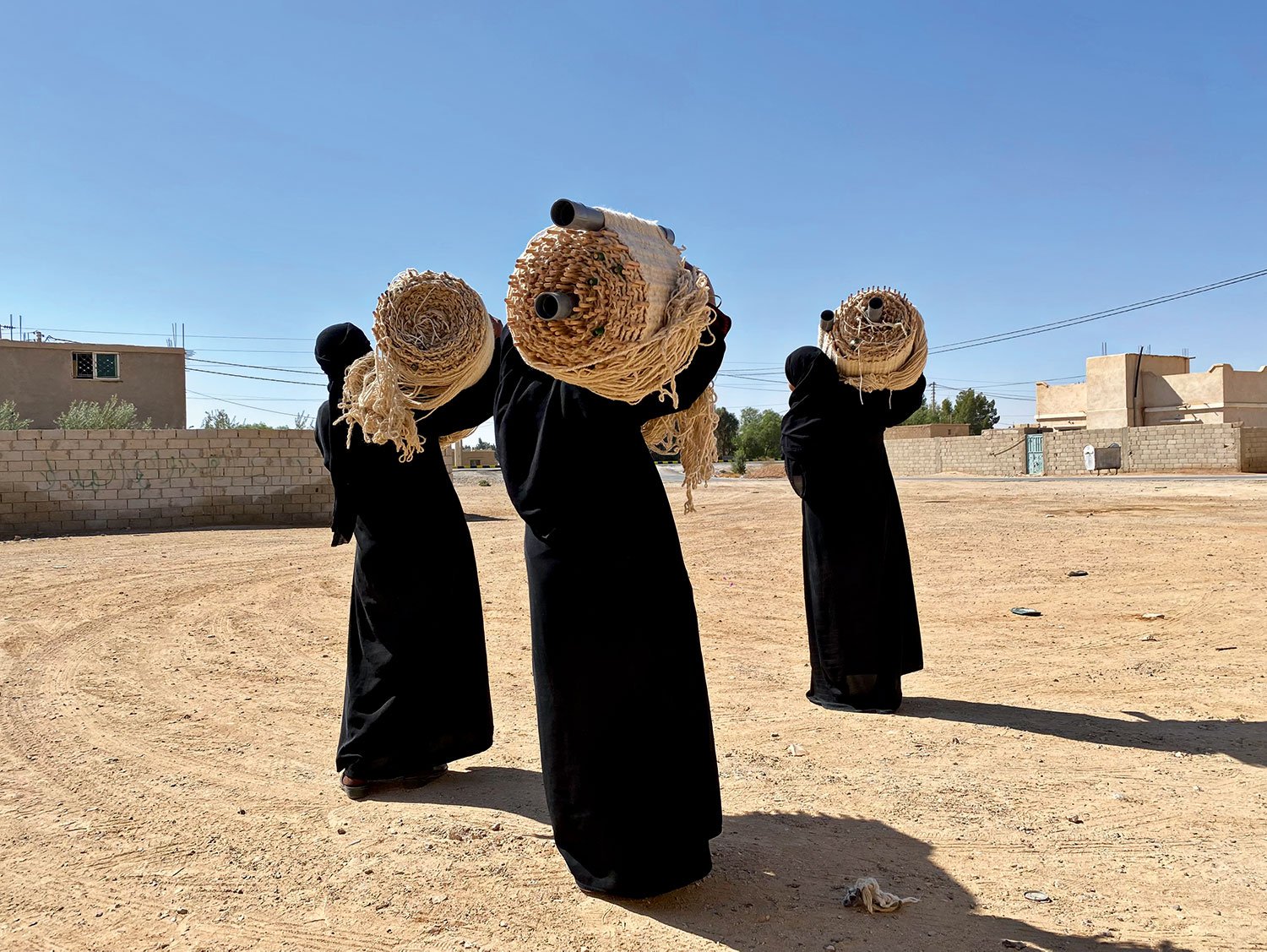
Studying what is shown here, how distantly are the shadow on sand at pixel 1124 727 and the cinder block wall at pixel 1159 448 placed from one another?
27774mm

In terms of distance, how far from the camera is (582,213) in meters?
2.37

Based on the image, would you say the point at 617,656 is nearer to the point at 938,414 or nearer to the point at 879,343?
the point at 879,343

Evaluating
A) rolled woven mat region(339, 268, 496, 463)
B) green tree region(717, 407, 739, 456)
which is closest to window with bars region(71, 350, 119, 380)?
rolled woven mat region(339, 268, 496, 463)

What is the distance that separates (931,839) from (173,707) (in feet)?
13.7

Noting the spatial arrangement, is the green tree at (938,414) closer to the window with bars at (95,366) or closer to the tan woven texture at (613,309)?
the window with bars at (95,366)

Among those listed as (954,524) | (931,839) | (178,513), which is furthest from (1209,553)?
(178,513)

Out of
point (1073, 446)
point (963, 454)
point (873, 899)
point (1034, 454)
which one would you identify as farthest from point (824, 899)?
point (963, 454)

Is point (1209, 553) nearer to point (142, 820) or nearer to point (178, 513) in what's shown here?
point (142, 820)

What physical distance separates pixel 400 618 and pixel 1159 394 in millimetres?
41515

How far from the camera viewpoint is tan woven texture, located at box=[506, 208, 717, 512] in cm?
234

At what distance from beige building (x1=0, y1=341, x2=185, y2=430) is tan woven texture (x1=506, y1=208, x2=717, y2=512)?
31335mm

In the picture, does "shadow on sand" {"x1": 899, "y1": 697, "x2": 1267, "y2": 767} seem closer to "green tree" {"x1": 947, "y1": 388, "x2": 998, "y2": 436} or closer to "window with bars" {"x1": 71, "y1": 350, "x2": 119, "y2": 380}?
"window with bars" {"x1": 71, "y1": 350, "x2": 119, "y2": 380}

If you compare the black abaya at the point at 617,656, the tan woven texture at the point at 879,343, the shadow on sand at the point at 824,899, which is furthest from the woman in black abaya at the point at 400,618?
the tan woven texture at the point at 879,343

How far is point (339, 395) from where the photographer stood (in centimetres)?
380
